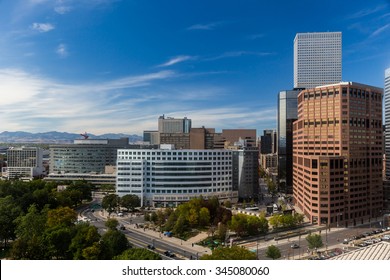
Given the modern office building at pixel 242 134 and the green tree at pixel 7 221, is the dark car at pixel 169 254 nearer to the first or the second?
the modern office building at pixel 242 134

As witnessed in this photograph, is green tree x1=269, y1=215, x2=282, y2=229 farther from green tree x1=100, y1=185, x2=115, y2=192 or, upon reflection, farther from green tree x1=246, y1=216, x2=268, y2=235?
green tree x1=100, y1=185, x2=115, y2=192

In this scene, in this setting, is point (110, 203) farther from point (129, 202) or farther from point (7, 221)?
point (7, 221)

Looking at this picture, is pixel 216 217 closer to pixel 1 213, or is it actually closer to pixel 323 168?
pixel 323 168

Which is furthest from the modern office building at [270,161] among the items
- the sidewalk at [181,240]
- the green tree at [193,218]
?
the sidewalk at [181,240]

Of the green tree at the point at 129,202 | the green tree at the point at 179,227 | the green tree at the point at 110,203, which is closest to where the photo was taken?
the green tree at the point at 179,227

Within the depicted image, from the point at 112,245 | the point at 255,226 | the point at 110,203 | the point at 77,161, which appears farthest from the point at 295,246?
the point at 77,161

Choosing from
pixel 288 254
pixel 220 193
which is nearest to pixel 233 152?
pixel 220 193
